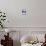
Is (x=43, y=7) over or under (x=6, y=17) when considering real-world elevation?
over

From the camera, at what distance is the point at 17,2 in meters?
3.25

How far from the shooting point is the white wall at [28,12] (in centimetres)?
322

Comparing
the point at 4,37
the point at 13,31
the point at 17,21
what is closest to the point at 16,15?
the point at 17,21

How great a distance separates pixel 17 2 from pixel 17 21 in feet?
1.50

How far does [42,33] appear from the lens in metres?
3.20

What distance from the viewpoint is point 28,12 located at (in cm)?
325

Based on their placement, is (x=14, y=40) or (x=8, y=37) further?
(x=14, y=40)

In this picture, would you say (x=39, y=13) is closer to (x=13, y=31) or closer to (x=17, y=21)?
(x=17, y=21)

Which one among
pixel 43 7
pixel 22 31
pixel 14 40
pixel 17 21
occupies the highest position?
pixel 43 7

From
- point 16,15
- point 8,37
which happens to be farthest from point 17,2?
point 8,37

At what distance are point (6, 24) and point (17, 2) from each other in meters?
0.59

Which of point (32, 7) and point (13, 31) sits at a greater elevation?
point (32, 7)

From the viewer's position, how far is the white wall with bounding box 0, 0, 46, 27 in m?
3.22

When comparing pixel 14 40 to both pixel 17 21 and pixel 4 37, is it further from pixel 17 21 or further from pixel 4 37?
pixel 17 21
